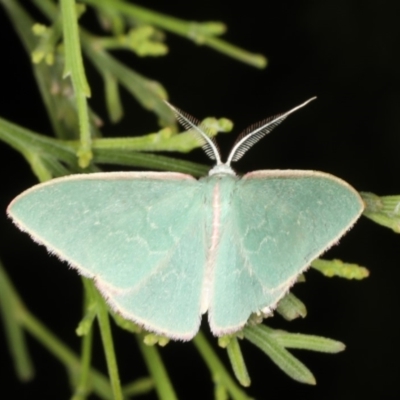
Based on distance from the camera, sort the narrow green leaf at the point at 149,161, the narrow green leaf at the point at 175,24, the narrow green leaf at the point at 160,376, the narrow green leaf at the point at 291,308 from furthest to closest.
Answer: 1. the narrow green leaf at the point at 175,24
2. the narrow green leaf at the point at 160,376
3. the narrow green leaf at the point at 149,161
4. the narrow green leaf at the point at 291,308

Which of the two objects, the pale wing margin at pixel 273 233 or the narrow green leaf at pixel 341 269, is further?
the narrow green leaf at pixel 341 269

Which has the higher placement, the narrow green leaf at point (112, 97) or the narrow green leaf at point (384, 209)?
the narrow green leaf at point (384, 209)

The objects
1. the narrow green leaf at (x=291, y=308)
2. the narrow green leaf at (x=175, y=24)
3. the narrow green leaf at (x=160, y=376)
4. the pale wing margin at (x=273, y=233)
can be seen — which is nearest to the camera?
the pale wing margin at (x=273, y=233)

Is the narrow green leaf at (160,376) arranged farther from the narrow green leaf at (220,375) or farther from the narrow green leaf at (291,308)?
the narrow green leaf at (291,308)

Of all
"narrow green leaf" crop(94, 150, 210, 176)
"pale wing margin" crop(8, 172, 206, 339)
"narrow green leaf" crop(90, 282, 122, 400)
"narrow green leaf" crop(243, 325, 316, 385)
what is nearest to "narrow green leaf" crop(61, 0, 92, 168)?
"narrow green leaf" crop(94, 150, 210, 176)

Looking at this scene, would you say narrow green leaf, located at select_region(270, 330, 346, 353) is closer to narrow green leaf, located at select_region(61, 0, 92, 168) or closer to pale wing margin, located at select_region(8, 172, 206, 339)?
pale wing margin, located at select_region(8, 172, 206, 339)

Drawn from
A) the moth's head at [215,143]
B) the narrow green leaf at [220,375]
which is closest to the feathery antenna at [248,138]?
the moth's head at [215,143]

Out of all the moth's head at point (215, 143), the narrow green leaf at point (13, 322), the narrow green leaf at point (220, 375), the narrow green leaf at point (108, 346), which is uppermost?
the moth's head at point (215, 143)
